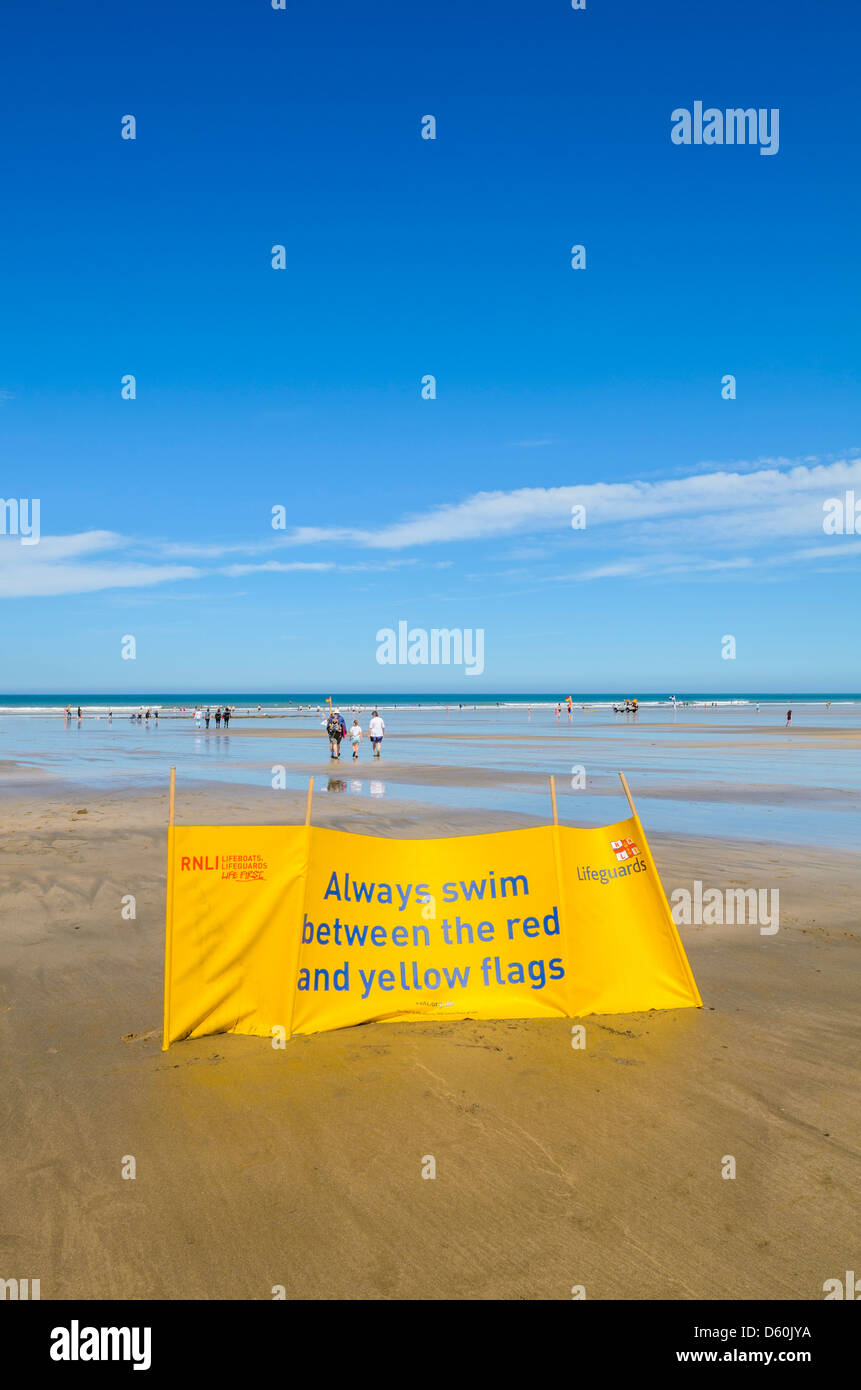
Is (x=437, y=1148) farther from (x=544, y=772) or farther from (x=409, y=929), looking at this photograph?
(x=544, y=772)

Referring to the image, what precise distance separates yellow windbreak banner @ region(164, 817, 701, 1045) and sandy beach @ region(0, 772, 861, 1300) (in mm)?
269

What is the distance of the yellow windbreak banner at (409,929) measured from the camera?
703cm

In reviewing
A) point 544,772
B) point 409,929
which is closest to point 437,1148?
point 409,929

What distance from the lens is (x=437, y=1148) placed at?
545cm

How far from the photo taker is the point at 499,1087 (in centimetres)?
629

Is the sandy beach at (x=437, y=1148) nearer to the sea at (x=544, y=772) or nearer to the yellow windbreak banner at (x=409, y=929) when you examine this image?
the yellow windbreak banner at (x=409, y=929)

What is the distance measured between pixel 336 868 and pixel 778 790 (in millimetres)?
20487

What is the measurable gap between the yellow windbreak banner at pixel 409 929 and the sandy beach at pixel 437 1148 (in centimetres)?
27

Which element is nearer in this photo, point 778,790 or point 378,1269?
point 378,1269

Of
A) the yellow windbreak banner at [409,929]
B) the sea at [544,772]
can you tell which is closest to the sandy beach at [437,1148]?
the yellow windbreak banner at [409,929]

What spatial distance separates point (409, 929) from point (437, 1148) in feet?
6.93
